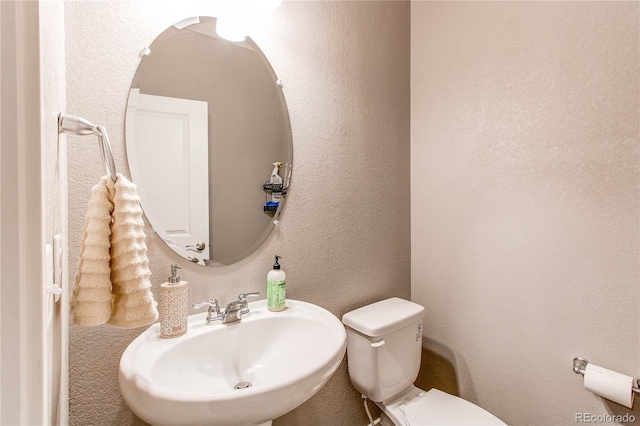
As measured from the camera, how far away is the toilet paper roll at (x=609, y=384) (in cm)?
98

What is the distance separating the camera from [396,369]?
1.32 metres

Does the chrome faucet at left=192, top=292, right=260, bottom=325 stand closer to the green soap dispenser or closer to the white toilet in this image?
the green soap dispenser

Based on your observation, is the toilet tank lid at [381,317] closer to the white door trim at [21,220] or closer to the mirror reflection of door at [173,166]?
the mirror reflection of door at [173,166]

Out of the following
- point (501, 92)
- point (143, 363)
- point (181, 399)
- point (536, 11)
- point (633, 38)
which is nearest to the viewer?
point (181, 399)

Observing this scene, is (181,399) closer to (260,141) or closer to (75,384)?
(75,384)

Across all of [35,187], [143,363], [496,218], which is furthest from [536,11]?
[143,363]

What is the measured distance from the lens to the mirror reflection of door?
37.8 inches

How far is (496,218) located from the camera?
4.47 ft

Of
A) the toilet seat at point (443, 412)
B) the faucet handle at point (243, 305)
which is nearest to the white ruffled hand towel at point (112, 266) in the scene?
the faucet handle at point (243, 305)

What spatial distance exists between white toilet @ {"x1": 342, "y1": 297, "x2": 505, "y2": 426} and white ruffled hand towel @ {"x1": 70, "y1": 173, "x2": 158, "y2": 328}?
86 cm

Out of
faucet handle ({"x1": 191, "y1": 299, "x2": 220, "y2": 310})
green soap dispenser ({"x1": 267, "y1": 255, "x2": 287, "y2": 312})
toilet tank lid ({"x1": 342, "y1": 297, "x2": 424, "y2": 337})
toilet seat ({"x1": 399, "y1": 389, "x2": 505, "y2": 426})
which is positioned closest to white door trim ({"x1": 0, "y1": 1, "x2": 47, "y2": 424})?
faucet handle ({"x1": 191, "y1": 299, "x2": 220, "y2": 310})

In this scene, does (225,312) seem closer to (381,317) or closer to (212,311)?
(212,311)

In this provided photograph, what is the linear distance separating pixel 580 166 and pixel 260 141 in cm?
120

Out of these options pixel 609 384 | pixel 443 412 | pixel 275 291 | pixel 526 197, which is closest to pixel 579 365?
pixel 609 384
